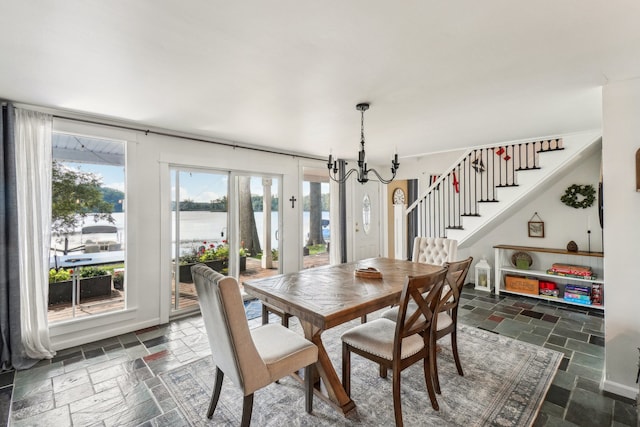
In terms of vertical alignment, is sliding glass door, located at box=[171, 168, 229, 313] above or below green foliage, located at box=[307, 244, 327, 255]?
above

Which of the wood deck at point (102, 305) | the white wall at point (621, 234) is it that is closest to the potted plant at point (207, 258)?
the wood deck at point (102, 305)

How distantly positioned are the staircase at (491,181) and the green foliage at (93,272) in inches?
197

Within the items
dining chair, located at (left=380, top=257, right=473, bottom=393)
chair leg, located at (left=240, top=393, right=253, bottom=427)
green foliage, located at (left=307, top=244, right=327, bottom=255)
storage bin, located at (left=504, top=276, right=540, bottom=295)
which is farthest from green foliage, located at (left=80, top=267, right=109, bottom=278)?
storage bin, located at (left=504, top=276, right=540, bottom=295)

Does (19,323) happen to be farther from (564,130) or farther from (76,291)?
(564,130)

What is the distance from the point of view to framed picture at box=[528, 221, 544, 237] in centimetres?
479

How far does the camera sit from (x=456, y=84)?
238 cm

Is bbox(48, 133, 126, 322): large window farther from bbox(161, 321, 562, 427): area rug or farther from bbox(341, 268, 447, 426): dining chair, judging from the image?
bbox(341, 268, 447, 426): dining chair

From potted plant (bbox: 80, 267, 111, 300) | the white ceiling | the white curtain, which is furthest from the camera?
potted plant (bbox: 80, 267, 111, 300)

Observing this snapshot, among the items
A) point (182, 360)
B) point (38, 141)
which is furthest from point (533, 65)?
point (38, 141)

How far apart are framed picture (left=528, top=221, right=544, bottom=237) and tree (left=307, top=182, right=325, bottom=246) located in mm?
3616

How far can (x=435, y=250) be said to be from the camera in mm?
3654

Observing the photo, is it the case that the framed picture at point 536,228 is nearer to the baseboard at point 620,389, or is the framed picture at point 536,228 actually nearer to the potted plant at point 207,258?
the baseboard at point 620,389

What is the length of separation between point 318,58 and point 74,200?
124 inches

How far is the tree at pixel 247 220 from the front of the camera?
4.52m
